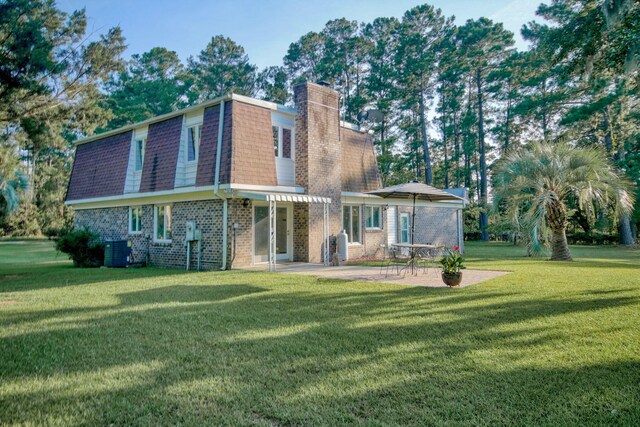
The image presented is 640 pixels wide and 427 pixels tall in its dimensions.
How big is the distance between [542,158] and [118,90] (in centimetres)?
3774

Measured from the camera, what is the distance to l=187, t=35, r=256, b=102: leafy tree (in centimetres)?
3697

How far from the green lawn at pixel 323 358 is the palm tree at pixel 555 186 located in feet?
23.8

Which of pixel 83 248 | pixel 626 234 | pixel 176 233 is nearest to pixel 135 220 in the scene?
pixel 83 248

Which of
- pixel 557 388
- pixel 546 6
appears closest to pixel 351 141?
pixel 557 388

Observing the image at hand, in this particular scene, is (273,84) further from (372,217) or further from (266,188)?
(266,188)

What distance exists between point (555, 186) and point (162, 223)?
15145 mm

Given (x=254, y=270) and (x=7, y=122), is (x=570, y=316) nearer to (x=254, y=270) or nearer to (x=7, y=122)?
(x=254, y=270)

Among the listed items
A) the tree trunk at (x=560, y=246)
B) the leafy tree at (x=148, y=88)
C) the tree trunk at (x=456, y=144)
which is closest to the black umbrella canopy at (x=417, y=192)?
the tree trunk at (x=560, y=246)

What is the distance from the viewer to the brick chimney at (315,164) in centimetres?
1470

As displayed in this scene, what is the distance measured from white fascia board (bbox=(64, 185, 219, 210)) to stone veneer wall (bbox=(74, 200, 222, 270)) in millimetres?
216

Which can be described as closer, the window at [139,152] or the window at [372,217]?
the window at [139,152]

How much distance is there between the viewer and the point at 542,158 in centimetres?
A: 1545

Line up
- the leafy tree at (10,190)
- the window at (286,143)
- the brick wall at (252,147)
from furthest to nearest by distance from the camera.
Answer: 1. the leafy tree at (10,190)
2. the window at (286,143)
3. the brick wall at (252,147)

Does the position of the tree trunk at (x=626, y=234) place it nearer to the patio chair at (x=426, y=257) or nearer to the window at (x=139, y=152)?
the patio chair at (x=426, y=257)
